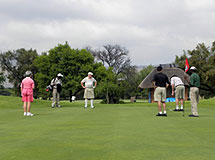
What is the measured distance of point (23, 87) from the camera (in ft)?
47.7

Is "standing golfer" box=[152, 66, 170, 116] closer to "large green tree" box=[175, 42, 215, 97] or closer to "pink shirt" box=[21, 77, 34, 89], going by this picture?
"pink shirt" box=[21, 77, 34, 89]

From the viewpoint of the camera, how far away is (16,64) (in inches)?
3118

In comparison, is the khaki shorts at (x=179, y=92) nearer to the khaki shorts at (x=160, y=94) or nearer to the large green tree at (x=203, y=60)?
the khaki shorts at (x=160, y=94)

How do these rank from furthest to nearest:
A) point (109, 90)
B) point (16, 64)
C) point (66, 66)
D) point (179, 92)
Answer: point (16, 64) → point (109, 90) → point (66, 66) → point (179, 92)

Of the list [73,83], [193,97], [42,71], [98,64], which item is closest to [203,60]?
[98,64]

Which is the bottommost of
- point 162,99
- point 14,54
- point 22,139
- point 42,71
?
point 22,139

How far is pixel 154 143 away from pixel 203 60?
5861 centimetres

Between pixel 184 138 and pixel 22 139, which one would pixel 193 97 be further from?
pixel 22 139

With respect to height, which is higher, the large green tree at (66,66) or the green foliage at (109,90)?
the large green tree at (66,66)

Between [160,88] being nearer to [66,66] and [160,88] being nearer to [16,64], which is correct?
[66,66]

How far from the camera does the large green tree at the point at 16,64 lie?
77.6 metres

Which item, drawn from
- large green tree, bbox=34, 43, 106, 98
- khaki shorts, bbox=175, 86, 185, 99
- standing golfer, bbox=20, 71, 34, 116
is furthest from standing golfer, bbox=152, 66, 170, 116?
large green tree, bbox=34, 43, 106, 98

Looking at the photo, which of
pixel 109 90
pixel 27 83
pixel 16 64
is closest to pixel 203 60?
pixel 109 90

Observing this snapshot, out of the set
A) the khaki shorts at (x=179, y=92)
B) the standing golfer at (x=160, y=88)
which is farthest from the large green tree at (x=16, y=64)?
the standing golfer at (x=160, y=88)
